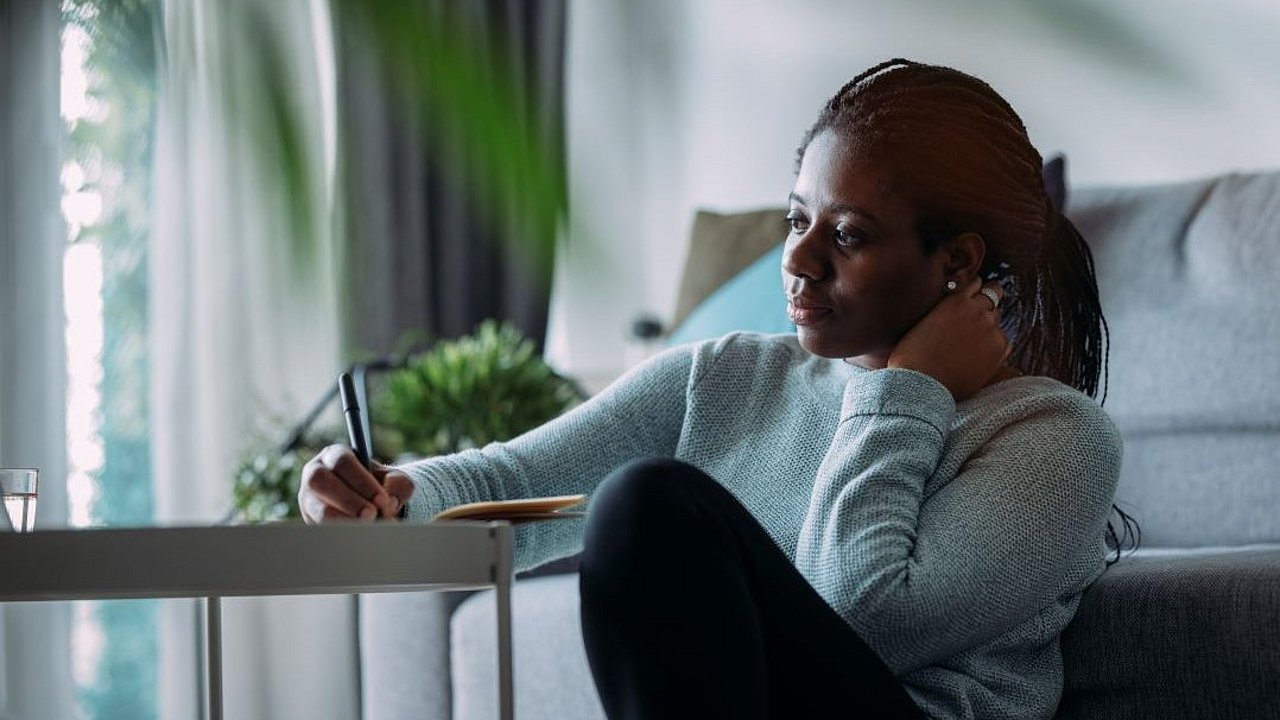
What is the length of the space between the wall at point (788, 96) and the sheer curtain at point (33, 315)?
3.39ft

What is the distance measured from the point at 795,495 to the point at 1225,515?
2.24ft

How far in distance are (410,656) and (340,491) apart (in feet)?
2.88

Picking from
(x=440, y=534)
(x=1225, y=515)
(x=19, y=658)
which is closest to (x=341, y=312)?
(x=19, y=658)

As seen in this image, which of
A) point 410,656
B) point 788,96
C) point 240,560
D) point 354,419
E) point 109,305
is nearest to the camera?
point 240,560

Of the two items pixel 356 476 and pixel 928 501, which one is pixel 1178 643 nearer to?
pixel 928 501

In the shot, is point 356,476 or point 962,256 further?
point 962,256

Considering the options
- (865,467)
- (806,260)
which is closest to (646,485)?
(865,467)

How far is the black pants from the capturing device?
103cm

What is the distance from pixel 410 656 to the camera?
199cm

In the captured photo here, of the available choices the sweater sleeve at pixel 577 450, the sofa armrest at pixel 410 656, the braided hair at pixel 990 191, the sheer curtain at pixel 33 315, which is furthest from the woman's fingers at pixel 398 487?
the sheer curtain at pixel 33 315

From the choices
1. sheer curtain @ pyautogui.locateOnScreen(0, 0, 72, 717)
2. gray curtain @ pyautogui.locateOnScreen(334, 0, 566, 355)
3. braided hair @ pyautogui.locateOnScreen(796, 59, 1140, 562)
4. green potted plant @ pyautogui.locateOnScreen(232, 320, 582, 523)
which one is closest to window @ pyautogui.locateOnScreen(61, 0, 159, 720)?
sheer curtain @ pyautogui.locateOnScreen(0, 0, 72, 717)

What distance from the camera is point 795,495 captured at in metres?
1.38

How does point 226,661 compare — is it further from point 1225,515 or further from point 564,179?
point 1225,515

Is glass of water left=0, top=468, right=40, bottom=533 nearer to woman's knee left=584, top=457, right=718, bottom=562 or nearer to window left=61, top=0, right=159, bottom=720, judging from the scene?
woman's knee left=584, top=457, right=718, bottom=562
